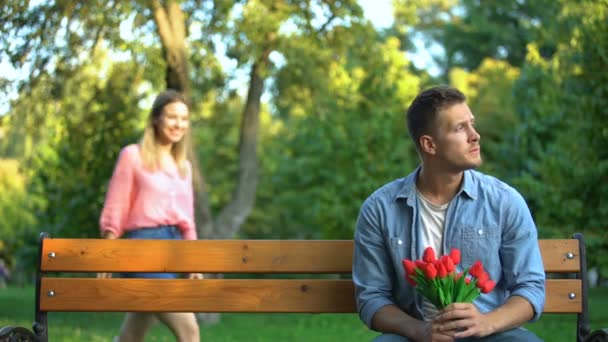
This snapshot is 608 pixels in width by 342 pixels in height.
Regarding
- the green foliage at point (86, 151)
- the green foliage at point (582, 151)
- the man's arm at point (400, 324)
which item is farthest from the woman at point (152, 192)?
the green foliage at point (86, 151)

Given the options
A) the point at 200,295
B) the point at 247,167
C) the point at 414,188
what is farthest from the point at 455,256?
the point at 247,167

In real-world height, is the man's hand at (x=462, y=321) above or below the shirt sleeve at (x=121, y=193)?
below

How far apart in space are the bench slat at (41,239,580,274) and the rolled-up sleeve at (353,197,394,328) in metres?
0.35

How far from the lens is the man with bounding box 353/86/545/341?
4.34m

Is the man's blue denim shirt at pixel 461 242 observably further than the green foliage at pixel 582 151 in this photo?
No

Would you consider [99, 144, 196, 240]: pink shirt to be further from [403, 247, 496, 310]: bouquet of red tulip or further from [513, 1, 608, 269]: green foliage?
[513, 1, 608, 269]: green foliage

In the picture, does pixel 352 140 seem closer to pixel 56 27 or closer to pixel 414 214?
pixel 56 27

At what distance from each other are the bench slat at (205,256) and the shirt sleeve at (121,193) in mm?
897

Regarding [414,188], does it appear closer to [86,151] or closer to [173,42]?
[173,42]

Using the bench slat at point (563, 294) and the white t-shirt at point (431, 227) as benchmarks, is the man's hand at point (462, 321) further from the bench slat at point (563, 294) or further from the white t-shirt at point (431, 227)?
the bench slat at point (563, 294)

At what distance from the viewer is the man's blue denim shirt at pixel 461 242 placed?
4367 millimetres

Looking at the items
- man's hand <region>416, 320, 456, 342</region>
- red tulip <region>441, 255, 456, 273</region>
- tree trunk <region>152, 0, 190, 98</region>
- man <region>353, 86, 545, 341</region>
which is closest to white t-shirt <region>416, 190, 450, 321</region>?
man <region>353, 86, 545, 341</region>

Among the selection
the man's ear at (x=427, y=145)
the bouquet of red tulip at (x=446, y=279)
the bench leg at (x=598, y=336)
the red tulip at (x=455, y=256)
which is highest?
the man's ear at (x=427, y=145)

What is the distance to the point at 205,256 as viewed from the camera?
16.2 ft
